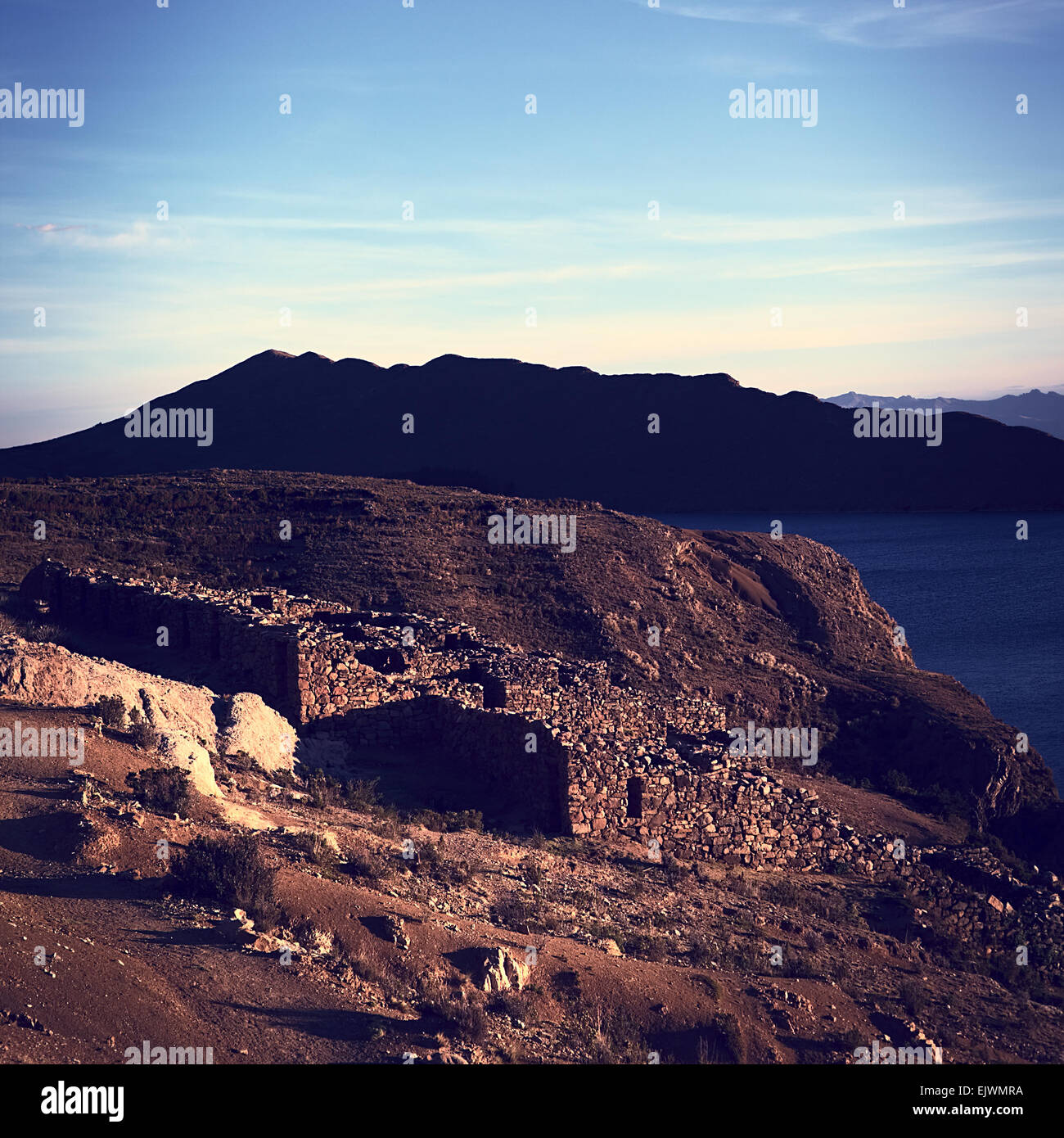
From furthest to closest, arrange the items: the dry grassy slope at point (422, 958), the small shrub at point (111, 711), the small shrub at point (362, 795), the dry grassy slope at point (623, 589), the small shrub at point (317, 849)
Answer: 1. the dry grassy slope at point (623, 589)
2. the small shrub at point (362, 795)
3. the small shrub at point (111, 711)
4. the small shrub at point (317, 849)
5. the dry grassy slope at point (422, 958)

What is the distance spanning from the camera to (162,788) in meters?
11.0

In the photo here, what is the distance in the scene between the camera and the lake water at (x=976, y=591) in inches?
1583

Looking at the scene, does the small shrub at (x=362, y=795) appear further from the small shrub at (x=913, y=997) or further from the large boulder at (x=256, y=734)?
the small shrub at (x=913, y=997)

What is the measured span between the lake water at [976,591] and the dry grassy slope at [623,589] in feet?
21.8

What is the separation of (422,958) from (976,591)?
5636 centimetres

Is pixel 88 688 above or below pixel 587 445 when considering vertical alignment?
below

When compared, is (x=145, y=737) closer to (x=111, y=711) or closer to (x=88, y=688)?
(x=111, y=711)

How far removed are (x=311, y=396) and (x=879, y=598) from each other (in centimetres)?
6920

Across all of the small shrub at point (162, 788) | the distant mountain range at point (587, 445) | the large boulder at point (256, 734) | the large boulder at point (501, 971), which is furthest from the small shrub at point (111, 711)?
the distant mountain range at point (587, 445)

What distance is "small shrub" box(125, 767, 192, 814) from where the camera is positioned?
10.8 meters

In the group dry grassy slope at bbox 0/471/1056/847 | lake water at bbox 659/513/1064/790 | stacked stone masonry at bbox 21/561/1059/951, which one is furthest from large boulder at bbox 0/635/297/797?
lake water at bbox 659/513/1064/790

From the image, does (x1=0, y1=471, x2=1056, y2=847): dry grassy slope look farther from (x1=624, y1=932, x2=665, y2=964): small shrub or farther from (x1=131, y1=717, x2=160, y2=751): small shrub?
(x1=624, y1=932, x2=665, y2=964): small shrub

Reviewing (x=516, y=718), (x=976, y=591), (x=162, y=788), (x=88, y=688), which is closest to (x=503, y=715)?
(x=516, y=718)

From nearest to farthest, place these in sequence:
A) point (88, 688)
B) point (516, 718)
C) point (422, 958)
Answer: point (422, 958)
point (88, 688)
point (516, 718)
